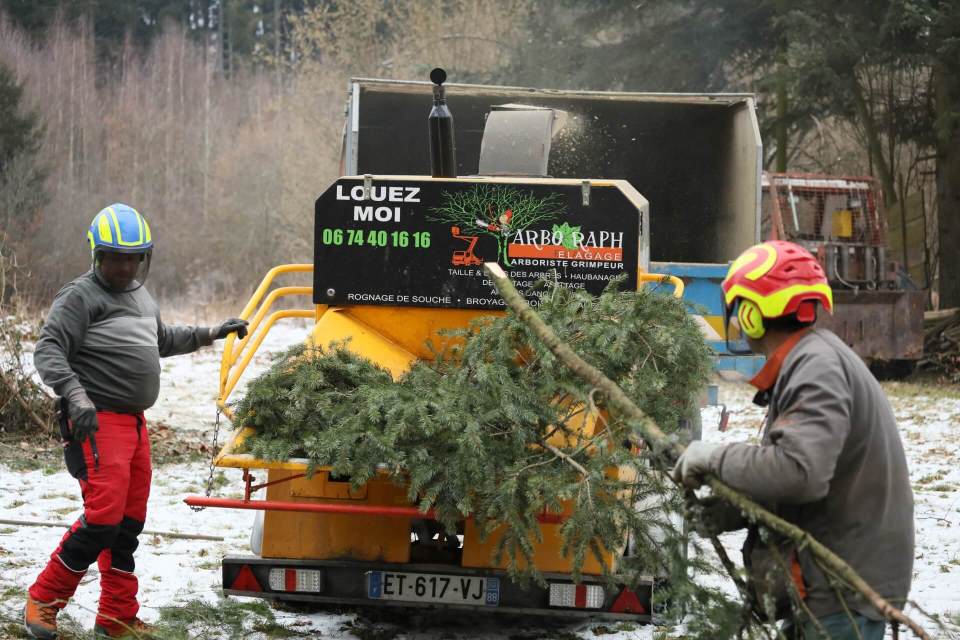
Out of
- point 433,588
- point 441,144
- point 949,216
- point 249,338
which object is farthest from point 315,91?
point 433,588

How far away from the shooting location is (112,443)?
470cm

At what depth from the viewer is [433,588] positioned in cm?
462

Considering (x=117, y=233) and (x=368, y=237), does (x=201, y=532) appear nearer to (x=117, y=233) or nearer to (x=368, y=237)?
(x=368, y=237)

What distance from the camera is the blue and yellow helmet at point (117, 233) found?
186 inches

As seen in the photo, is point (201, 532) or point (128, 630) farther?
point (201, 532)

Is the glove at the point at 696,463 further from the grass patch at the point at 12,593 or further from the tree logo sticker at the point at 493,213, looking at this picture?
the grass patch at the point at 12,593

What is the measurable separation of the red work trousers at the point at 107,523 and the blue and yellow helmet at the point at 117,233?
678 millimetres

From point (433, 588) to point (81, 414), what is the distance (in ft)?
4.98

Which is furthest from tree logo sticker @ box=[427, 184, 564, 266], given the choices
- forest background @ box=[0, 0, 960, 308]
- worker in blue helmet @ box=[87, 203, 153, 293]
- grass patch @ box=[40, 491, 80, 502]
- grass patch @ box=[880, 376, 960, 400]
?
grass patch @ box=[880, 376, 960, 400]

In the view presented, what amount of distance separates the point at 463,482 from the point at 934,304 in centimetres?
1590

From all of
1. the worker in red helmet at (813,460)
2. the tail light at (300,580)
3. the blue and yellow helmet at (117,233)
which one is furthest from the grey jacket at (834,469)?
the blue and yellow helmet at (117,233)

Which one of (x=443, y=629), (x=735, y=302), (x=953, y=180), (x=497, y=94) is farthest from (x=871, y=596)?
(x=953, y=180)

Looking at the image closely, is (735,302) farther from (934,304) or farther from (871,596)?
(934,304)

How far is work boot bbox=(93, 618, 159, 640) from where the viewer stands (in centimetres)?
451
